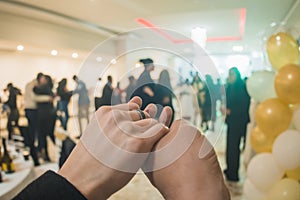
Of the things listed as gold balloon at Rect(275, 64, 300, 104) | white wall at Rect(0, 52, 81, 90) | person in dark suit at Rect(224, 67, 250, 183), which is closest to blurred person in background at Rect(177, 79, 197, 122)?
gold balloon at Rect(275, 64, 300, 104)

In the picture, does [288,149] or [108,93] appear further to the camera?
[288,149]

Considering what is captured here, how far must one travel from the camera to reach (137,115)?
281mm

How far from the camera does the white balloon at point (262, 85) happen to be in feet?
5.17

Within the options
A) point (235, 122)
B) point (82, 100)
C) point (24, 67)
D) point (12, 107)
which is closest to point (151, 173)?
point (82, 100)

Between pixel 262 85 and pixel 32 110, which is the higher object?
pixel 262 85

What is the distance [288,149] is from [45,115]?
7.69ft

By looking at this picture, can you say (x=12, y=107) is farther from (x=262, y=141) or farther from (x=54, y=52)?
(x=262, y=141)

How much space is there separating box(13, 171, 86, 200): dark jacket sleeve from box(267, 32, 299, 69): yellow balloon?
4.75 ft

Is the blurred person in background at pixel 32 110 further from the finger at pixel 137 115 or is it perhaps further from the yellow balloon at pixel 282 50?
the finger at pixel 137 115

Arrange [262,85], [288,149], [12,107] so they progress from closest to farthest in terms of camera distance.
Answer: [288,149] < [262,85] < [12,107]

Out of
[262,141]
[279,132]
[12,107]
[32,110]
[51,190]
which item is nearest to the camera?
[51,190]

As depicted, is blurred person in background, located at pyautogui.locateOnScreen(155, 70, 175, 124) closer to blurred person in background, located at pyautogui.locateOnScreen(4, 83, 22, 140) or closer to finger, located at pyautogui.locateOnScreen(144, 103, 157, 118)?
finger, located at pyautogui.locateOnScreen(144, 103, 157, 118)

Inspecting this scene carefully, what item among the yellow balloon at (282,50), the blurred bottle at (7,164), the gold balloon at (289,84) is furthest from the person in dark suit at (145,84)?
the blurred bottle at (7,164)

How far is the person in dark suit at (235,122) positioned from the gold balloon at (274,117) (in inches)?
29.0
